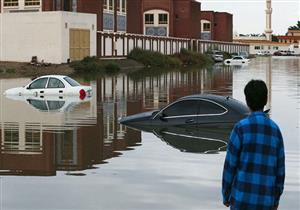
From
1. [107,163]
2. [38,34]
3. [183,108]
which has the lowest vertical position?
[107,163]

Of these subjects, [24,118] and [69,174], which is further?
[24,118]

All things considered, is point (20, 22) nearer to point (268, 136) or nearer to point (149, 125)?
point (149, 125)

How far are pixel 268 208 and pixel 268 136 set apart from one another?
626 mm

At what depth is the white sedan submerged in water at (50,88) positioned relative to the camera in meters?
30.5

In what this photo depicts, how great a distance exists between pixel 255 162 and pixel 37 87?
86.0 ft

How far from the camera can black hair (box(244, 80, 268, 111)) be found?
550cm

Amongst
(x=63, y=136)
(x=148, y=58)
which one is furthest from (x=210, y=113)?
(x=148, y=58)

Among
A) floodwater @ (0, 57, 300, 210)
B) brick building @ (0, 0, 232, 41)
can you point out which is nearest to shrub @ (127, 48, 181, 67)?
brick building @ (0, 0, 232, 41)

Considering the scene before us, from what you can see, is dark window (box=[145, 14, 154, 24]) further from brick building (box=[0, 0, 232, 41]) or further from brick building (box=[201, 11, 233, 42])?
brick building (box=[201, 11, 233, 42])

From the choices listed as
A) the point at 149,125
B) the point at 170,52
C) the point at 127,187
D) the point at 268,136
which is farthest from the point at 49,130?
the point at 170,52

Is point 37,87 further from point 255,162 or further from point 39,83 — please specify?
point 255,162

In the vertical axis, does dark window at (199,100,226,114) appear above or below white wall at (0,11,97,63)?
below

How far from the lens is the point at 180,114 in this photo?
19.2m

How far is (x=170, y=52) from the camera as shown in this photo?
343 feet
